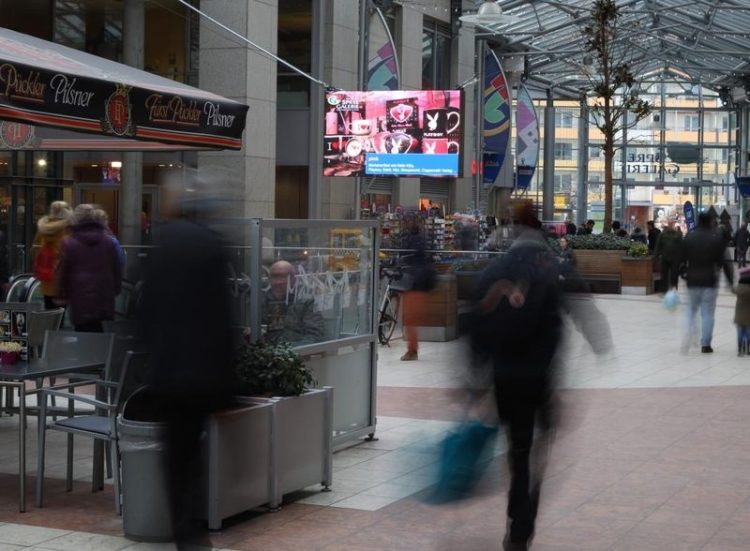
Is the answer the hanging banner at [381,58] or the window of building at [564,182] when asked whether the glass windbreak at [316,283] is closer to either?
the hanging banner at [381,58]

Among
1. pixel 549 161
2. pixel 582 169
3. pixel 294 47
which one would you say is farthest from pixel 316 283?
pixel 582 169

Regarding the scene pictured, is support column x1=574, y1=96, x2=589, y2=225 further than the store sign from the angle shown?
No

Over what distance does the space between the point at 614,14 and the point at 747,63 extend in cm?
2415

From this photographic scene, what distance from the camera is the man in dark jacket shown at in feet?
53.4

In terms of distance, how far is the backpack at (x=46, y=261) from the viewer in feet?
42.8

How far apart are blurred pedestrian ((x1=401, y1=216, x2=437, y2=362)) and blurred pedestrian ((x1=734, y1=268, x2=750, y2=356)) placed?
3.99m

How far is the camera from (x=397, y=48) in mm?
32656

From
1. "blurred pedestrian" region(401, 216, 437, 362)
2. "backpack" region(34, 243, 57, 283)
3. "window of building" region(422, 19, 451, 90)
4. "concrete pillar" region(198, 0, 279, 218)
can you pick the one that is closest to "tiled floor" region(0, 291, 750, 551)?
"blurred pedestrian" region(401, 216, 437, 362)

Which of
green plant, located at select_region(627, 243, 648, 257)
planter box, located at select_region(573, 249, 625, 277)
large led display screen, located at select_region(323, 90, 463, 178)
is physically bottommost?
planter box, located at select_region(573, 249, 625, 277)

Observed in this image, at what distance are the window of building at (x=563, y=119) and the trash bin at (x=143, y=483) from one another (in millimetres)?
57454

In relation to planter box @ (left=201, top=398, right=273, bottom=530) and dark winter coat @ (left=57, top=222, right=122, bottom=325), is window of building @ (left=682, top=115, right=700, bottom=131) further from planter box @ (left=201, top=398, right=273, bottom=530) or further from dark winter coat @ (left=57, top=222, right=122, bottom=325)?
planter box @ (left=201, top=398, right=273, bottom=530)

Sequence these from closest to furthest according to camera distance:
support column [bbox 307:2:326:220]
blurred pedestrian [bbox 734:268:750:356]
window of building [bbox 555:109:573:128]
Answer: blurred pedestrian [bbox 734:268:750:356] < support column [bbox 307:2:326:220] < window of building [bbox 555:109:573:128]

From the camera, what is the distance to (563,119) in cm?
6322

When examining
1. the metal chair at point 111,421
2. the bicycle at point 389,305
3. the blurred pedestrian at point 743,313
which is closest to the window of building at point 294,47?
the bicycle at point 389,305
